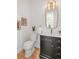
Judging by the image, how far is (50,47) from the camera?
3.47 m

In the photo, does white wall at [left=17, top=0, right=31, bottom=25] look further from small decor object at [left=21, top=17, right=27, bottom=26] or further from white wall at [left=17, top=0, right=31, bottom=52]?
small decor object at [left=21, top=17, right=27, bottom=26]

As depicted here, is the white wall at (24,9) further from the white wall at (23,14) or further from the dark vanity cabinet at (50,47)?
the dark vanity cabinet at (50,47)

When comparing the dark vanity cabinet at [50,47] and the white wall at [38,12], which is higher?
the white wall at [38,12]

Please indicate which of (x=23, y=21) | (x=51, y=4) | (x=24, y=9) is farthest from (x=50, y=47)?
(x=24, y=9)

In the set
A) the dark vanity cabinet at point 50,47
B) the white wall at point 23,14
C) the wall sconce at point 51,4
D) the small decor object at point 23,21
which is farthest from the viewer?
the small decor object at point 23,21

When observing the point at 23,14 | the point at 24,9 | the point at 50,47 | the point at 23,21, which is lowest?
the point at 50,47

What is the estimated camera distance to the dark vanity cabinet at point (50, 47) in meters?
3.19

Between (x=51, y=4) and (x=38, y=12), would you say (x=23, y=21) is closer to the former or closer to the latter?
(x=38, y=12)

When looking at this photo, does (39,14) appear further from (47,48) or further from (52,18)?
(47,48)

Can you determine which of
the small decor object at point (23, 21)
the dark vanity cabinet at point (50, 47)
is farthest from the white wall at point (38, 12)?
the dark vanity cabinet at point (50, 47)

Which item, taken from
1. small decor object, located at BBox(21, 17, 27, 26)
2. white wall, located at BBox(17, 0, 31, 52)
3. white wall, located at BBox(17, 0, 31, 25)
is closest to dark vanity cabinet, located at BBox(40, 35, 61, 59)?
white wall, located at BBox(17, 0, 31, 52)

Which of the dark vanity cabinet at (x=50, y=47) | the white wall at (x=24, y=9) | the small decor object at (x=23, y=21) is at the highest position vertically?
the white wall at (x=24, y=9)
